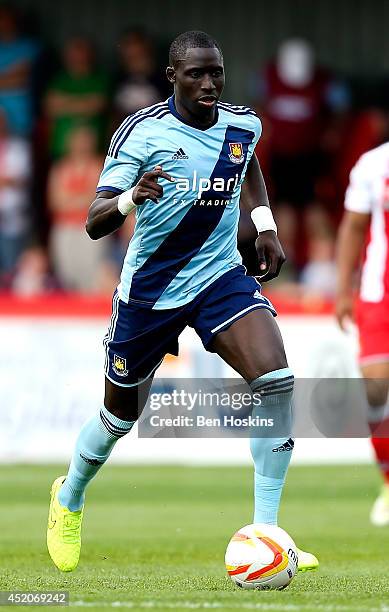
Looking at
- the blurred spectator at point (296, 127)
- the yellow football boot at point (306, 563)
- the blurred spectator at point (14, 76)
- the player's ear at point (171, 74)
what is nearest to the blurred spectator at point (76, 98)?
the blurred spectator at point (14, 76)

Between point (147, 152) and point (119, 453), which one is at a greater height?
point (147, 152)

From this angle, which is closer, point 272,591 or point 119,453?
point 272,591

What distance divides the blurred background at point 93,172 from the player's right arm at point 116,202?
23.4 feet

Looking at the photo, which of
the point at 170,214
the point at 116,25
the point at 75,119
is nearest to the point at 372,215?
the point at 170,214

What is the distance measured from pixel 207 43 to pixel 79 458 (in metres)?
2.19

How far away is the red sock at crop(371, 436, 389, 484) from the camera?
29.8ft

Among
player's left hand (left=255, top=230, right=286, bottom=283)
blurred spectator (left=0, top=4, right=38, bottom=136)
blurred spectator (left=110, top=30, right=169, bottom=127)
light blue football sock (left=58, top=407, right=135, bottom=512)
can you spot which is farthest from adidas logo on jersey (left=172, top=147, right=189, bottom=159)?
blurred spectator (left=0, top=4, right=38, bottom=136)

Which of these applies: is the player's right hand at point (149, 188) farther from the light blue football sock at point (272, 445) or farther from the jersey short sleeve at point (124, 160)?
the light blue football sock at point (272, 445)

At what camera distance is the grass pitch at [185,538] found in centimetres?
593

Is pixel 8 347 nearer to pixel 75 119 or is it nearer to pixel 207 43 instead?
pixel 75 119

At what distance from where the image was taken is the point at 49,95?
15977 mm

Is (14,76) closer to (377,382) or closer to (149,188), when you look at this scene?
(377,382)

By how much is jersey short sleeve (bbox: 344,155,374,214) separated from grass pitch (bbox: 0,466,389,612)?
83.4 inches

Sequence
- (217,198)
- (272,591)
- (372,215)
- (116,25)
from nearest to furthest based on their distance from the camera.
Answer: (272,591) < (217,198) < (372,215) < (116,25)
